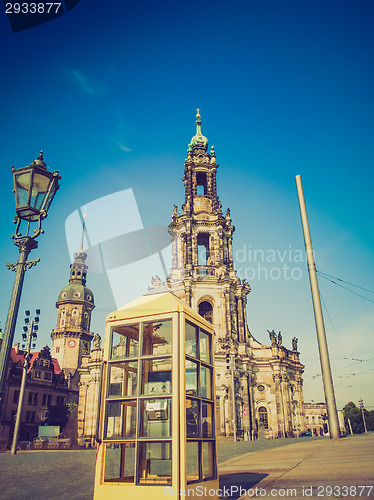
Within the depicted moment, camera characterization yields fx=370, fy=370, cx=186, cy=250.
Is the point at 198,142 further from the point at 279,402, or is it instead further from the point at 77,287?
the point at 279,402

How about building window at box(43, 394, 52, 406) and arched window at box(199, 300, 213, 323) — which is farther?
building window at box(43, 394, 52, 406)

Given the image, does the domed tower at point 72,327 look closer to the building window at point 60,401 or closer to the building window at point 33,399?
the building window at point 60,401

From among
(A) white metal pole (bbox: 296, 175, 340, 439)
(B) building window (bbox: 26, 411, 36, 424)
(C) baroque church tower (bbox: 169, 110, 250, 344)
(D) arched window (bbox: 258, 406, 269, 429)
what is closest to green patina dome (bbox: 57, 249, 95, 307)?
(B) building window (bbox: 26, 411, 36, 424)

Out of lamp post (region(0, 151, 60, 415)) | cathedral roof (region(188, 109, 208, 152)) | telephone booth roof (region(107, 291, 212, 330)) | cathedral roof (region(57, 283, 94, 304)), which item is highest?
cathedral roof (region(188, 109, 208, 152))

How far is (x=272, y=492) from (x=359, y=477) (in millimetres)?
1142

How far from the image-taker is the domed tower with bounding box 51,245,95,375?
6606cm

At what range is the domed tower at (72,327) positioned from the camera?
66.1 metres

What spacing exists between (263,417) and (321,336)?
1540 inches

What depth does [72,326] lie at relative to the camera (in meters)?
67.4

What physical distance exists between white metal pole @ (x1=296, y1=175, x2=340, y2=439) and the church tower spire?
64.0m

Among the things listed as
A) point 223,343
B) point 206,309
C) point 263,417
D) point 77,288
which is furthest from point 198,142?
point 263,417

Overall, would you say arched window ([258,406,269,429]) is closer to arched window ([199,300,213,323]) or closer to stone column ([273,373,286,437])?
stone column ([273,373,286,437])

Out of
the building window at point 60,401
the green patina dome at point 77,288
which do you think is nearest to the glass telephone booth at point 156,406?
the building window at point 60,401

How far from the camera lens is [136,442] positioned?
14.8 ft
